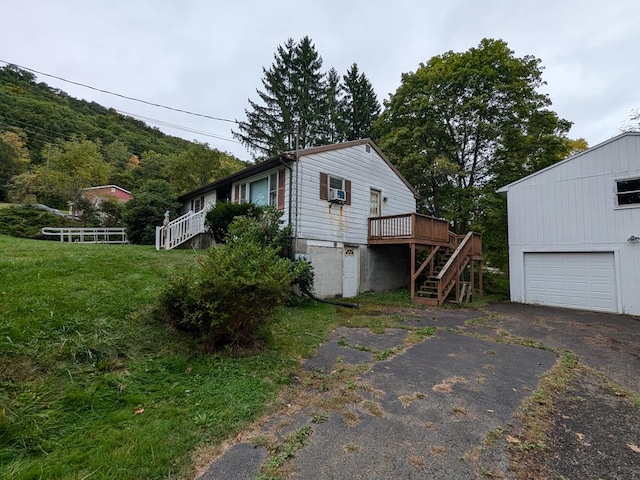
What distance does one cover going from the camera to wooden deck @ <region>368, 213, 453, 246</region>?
10758 millimetres

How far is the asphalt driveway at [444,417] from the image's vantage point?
2258mm

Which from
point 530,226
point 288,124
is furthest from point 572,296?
point 288,124

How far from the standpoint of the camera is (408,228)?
430 inches

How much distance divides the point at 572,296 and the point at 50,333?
533 inches

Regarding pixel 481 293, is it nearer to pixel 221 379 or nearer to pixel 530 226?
pixel 530 226

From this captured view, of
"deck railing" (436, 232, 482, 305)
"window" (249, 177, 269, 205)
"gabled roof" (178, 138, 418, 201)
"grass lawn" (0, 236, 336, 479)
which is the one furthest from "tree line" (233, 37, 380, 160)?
"grass lawn" (0, 236, 336, 479)

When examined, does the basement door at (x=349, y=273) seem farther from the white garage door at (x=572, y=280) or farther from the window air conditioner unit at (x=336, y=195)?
the white garage door at (x=572, y=280)

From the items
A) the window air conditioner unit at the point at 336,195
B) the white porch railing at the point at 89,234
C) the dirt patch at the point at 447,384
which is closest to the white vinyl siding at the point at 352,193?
the window air conditioner unit at the point at 336,195

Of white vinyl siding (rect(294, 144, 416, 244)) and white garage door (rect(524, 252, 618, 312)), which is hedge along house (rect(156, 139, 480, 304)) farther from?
white garage door (rect(524, 252, 618, 312))

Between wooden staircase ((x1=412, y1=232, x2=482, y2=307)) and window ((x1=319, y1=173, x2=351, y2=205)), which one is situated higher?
window ((x1=319, y1=173, x2=351, y2=205))

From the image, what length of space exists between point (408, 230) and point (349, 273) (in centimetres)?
267

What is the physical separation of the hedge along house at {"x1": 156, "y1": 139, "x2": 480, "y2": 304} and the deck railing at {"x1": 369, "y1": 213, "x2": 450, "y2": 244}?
0.04 metres

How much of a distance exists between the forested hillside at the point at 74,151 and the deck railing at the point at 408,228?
15632mm

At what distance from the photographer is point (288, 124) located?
2402 centimetres
